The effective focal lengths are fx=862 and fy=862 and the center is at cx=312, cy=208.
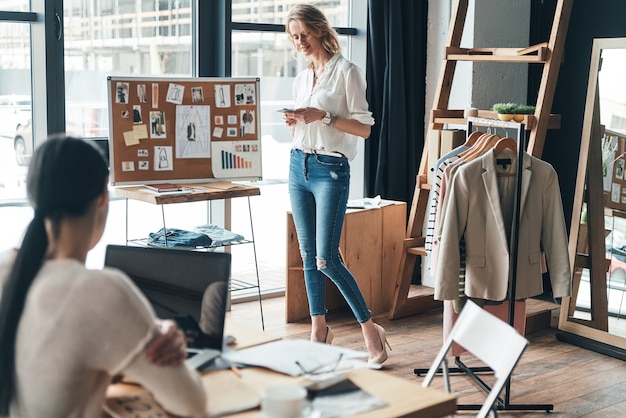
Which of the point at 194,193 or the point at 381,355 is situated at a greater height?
the point at 194,193

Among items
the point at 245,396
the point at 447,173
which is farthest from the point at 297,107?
the point at 245,396

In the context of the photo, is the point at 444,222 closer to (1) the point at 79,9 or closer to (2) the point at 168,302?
(2) the point at 168,302

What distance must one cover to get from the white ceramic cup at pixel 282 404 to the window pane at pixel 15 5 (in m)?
3.26

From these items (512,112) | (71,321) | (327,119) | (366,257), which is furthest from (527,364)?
(71,321)

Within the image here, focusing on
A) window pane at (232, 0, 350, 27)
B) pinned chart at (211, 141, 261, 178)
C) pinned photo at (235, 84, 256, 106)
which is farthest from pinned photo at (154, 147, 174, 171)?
window pane at (232, 0, 350, 27)

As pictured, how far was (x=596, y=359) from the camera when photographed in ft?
14.1

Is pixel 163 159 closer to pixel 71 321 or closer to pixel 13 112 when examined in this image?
pixel 13 112

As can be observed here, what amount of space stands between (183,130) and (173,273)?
2424mm

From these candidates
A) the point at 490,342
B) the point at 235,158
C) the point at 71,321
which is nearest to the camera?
the point at 71,321

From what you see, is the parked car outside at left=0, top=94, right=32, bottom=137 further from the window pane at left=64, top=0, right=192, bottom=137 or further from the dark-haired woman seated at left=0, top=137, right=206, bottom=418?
the dark-haired woman seated at left=0, top=137, right=206, bottom=418

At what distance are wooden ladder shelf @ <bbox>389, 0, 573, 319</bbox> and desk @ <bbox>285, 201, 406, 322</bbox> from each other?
14 cm

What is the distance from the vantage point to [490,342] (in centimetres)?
207

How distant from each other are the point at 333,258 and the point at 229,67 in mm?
1516

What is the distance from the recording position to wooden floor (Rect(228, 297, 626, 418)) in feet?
12.1
